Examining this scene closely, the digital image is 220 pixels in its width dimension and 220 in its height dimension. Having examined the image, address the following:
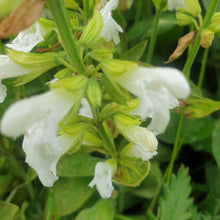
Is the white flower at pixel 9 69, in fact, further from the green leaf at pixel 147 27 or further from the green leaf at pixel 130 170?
the green leaf at pixel 147 27

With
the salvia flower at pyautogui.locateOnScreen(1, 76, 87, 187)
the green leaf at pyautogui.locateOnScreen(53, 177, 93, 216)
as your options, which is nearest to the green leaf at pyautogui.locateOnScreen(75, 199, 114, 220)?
the green leaf at pyautogui.locateOnScreen(53, 177, 93, 216)

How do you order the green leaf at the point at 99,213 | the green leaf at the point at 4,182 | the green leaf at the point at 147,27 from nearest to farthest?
the green leaf at the point at 99,213
the green leaf at the point at 4,182
the green leaf at the point at 147,27

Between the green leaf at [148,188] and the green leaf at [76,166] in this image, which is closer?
the green leaf at [76,166]

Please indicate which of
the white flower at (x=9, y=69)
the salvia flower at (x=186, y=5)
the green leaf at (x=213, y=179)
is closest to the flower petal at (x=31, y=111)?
the white flower at (x=9, y=69)

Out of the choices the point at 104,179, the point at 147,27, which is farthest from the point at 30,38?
the point at 147,27

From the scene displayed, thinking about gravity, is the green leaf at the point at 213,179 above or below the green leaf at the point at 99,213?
below

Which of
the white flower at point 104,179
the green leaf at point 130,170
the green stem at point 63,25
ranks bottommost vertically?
the green leaf at point 130,170

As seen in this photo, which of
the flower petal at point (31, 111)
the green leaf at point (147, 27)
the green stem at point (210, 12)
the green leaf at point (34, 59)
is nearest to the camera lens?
the flower petal at point (31, 111)
